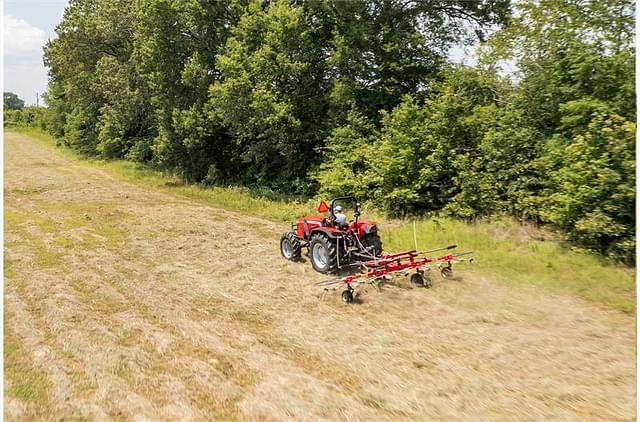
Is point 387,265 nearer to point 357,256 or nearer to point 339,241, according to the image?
point 357,256

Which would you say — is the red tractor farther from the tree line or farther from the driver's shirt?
the tree line

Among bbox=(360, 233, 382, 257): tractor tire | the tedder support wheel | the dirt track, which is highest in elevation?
bbox=(360, 233, 382, 257): tractor tire

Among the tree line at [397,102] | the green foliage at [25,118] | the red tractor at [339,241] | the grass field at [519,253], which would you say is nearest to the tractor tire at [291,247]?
the red tractor at [339,241]

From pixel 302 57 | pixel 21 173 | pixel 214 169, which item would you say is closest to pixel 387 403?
pixel 302 57

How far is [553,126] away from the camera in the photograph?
10.8 metres

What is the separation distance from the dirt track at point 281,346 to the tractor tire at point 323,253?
0.25 metres

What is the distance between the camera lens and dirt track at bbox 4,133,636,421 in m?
4.39

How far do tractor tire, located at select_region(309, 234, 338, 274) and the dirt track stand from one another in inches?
10.0

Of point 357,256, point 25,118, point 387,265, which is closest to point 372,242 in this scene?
point 357,256

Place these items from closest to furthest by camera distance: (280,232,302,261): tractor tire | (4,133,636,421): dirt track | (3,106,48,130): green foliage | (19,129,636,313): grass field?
(4,133,636,421): dirt track
(19,129,636,313): grass field
(280,232,302,261): tractor tire
(3,106,48,130): green foliage

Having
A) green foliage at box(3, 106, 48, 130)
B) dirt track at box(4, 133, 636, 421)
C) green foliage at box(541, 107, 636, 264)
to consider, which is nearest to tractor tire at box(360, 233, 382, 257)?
dirt track at box(4, 133, 636, 421)

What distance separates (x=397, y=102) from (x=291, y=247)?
8.24 metres

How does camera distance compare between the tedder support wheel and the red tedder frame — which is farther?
the tedder support wheel

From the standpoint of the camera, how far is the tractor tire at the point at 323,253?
8.12 meters
